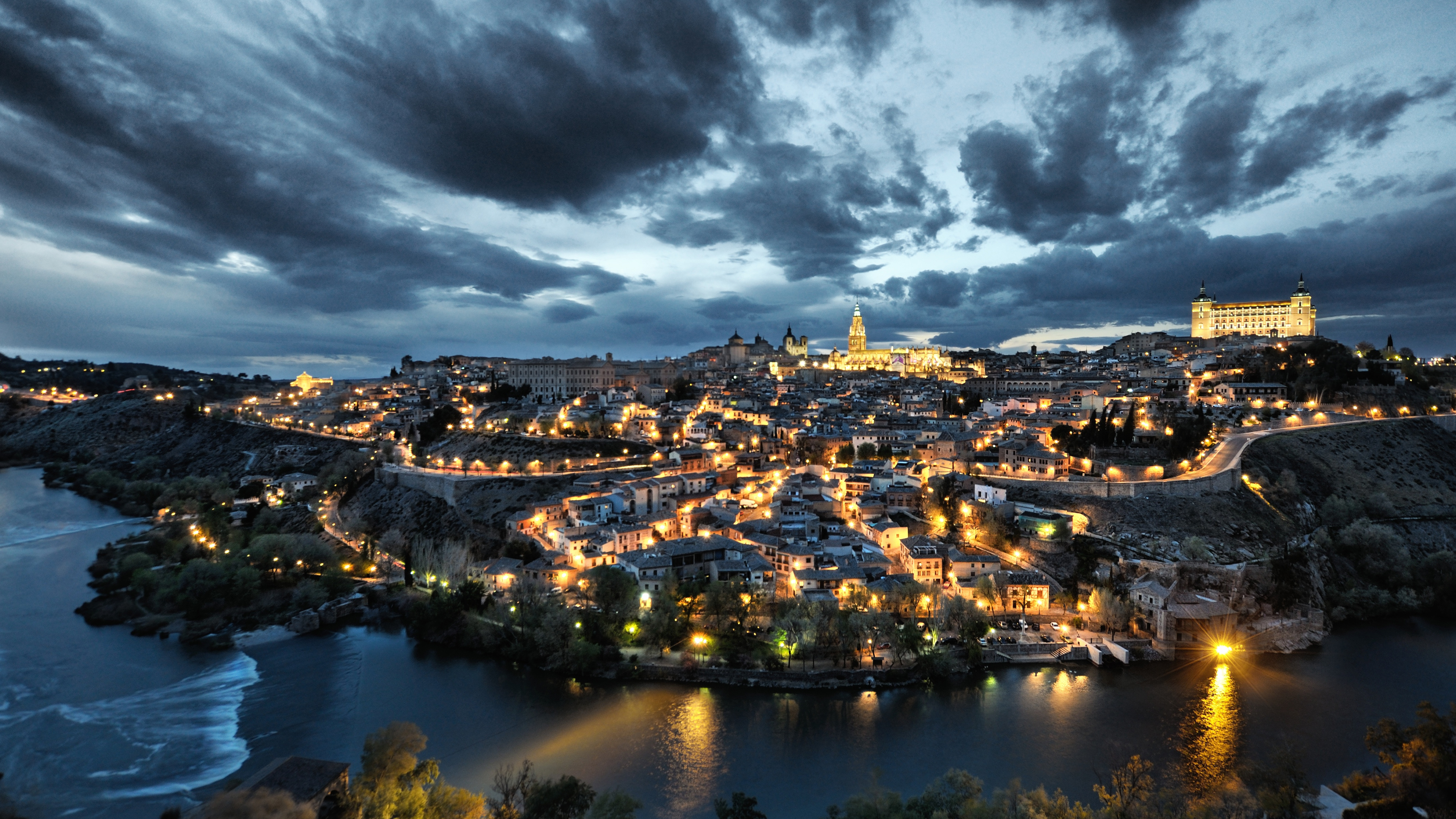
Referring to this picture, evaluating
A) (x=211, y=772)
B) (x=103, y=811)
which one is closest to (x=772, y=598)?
(x=211, y=772)

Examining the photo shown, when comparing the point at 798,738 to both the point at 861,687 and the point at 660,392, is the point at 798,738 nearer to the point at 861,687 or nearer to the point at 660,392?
the point at 861,687

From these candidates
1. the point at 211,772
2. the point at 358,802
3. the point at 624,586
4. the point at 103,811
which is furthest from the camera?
the point at 624,586

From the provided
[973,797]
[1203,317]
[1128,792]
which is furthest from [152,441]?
[1203,317]

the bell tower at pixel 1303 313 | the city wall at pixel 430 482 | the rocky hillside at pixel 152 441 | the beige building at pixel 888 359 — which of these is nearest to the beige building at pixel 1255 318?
the bell tower at pixel 1303 313

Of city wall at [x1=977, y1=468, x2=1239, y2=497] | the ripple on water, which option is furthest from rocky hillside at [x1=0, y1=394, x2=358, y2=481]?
city wall at [x1=977, y1=468, x2=1239, y2=497]

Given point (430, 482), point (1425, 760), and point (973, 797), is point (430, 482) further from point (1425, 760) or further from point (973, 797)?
point (1425, 760)

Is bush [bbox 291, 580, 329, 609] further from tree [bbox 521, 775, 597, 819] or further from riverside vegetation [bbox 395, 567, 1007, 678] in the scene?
tree [bbox 521, 775, 597, 819]

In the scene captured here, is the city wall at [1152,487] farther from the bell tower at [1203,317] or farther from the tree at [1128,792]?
the bell tower at [1203,317]
